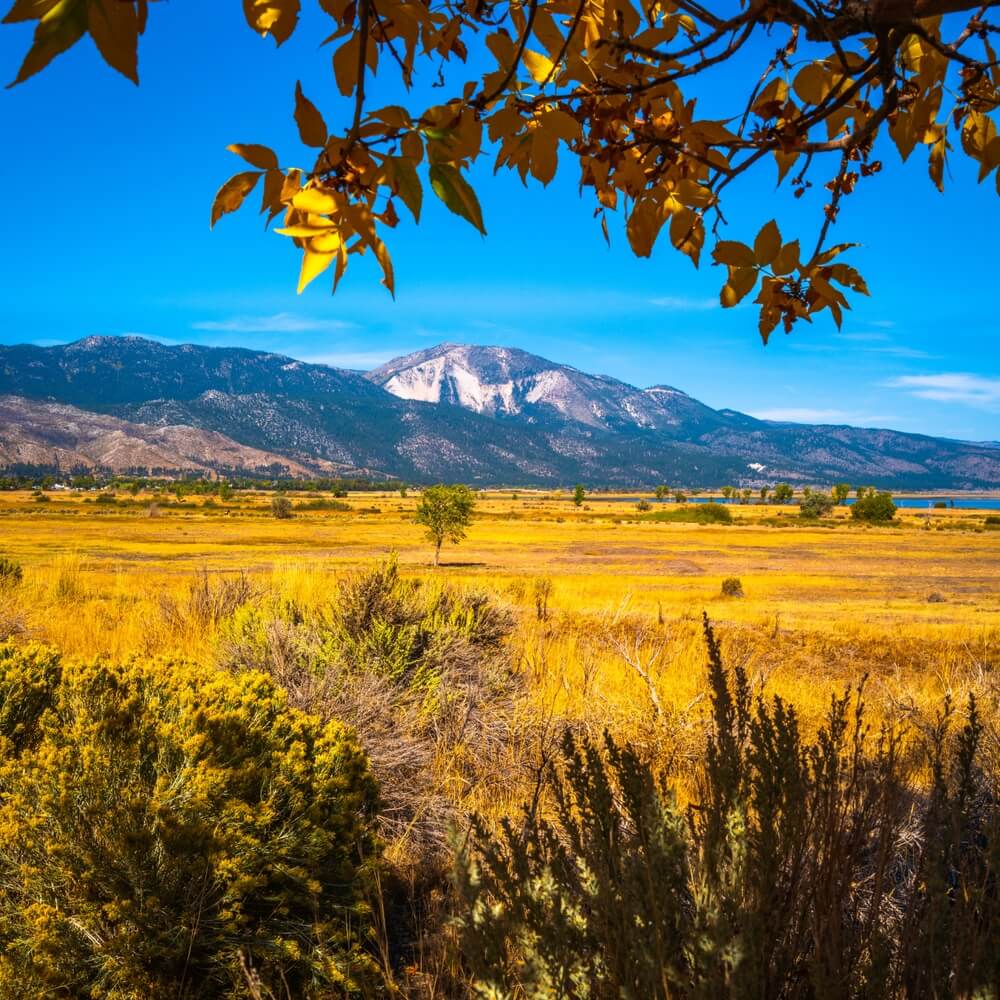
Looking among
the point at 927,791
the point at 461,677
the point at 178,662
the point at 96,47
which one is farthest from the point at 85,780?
the point at 927,791

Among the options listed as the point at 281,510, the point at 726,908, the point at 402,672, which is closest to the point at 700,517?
the point at 281,510

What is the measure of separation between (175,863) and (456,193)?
8.00ft

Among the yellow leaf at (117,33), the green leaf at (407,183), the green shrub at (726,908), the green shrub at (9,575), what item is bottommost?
the green shrub at (9,575)

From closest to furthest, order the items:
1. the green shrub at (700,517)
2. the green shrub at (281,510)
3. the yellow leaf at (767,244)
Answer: the yellow leaf at (767,244) → the green shrub at (281,510) → the green shrub at (700,517)

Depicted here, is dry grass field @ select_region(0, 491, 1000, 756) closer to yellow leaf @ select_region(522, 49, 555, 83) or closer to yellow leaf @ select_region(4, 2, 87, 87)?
yellow leaf @ select_region(522, 49, 555, 83)

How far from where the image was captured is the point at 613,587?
2452cm

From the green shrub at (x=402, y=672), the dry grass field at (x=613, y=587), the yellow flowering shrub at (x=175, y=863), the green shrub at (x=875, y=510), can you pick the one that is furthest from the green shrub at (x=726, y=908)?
the green shrub at (x=875, y=510)

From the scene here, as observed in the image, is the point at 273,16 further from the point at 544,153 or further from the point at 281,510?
the point at 281,510

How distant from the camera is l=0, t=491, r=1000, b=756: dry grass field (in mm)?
7234

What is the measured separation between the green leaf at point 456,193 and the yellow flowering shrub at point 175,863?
204cm

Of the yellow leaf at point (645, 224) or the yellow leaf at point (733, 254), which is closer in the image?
the yellow leaf at point (733, 254)

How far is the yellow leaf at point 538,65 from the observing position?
1259 millimetres

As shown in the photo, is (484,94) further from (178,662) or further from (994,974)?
(178,662)

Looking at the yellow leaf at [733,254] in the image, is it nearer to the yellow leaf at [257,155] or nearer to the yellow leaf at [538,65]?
the yellow leaf at [538,65]
